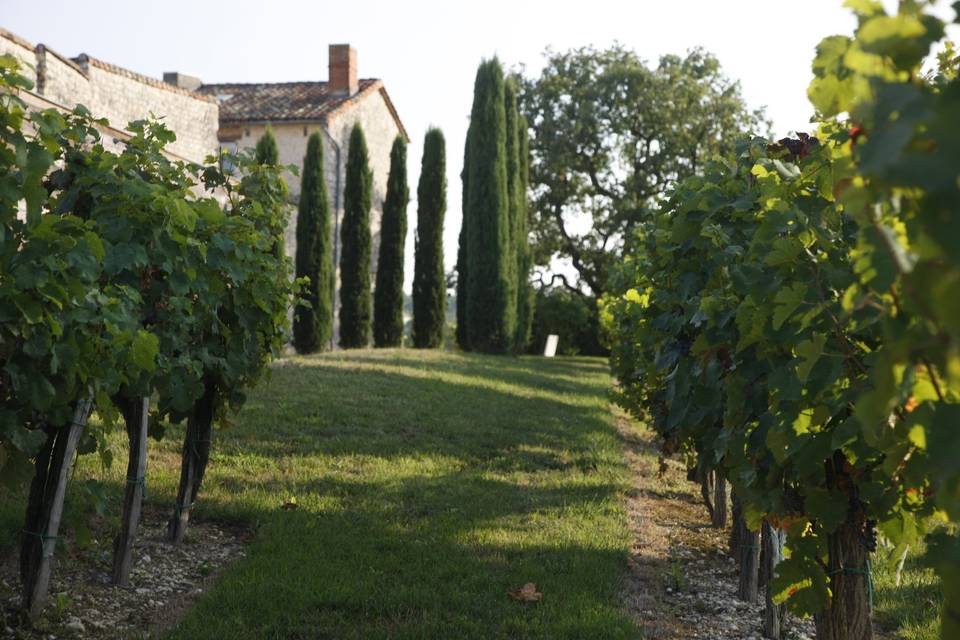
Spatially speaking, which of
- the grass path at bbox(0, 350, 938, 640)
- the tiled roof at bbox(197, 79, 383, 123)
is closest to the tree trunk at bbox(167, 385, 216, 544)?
the grass path at bbox(0, 350, 938, 640)

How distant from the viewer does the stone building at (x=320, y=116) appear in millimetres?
27812

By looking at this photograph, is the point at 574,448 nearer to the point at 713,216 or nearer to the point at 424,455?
the point at 424,455

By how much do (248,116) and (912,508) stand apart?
27.0 m

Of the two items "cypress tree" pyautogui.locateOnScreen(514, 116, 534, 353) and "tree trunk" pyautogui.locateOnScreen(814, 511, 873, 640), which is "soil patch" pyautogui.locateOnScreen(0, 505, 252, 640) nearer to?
"tree trunk" pyautogui.locateOnScreen(814, 511, 873, 640)

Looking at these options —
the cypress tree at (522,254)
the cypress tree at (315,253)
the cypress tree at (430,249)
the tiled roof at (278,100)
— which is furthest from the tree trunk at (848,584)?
the tiled roof at (278,100)

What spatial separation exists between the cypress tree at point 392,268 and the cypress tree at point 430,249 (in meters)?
0.83

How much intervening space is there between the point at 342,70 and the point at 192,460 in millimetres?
25415

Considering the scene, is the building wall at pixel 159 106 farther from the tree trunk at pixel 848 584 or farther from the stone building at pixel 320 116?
the tree trunk at pixel 848 584

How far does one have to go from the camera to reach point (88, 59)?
1866cm

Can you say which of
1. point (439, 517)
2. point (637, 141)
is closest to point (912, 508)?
point (439, 517)

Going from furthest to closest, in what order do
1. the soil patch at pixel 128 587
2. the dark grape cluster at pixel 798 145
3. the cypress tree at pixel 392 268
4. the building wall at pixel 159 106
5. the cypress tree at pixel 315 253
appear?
the cypress tree at pixel 392 268
the cypress tree at pixel 315 253
the building wall at pixel 159 106
the soil patch at pixel 128 587
the dark grape cluster at pixel 798 145

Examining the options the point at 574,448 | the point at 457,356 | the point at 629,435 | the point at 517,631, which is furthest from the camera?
the point at 457,356

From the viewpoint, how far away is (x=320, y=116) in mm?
27641

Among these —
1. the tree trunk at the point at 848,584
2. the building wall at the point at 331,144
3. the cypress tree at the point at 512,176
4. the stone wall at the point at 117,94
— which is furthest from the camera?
the building wall at the point at 331,144
